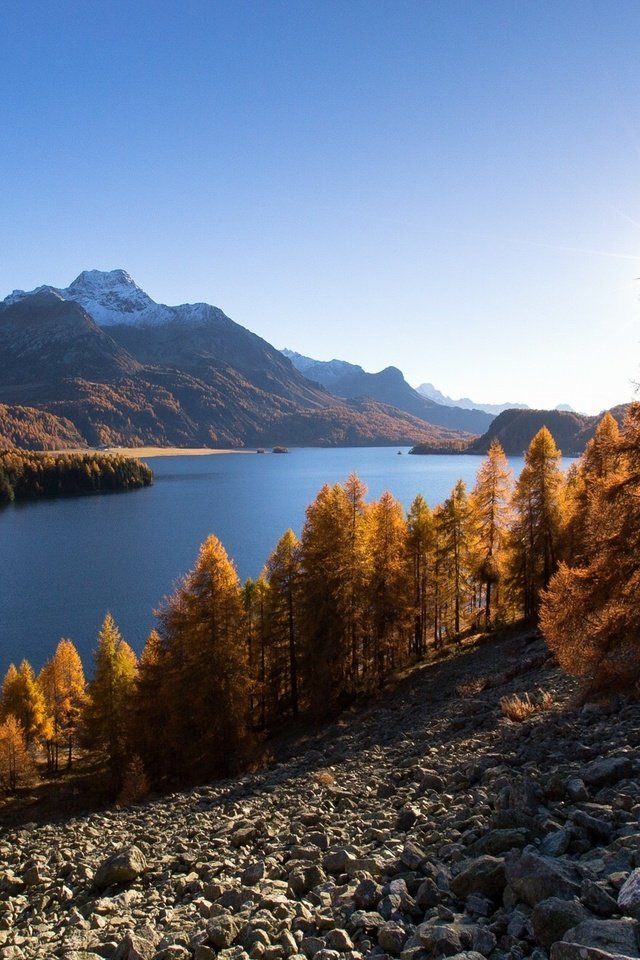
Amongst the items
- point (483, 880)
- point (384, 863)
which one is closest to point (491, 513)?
point (384, 863)

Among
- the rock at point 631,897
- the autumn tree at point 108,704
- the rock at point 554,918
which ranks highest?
the rock at point 631,897

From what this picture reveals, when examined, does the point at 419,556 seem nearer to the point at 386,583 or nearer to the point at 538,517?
the point at 386,583

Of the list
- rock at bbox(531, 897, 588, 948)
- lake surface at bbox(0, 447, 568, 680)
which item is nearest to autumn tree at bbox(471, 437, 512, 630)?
lake surface at bbox(0, 447, 568, 680)

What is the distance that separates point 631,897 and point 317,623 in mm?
26328

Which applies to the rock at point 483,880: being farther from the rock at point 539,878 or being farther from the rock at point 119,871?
the rock at point 119,871

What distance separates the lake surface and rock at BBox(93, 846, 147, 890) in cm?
4251

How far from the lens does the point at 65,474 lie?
176 meters

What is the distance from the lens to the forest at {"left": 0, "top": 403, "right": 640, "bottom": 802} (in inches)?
1078

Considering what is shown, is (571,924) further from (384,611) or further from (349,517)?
(384,611)

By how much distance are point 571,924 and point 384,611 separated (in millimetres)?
28273

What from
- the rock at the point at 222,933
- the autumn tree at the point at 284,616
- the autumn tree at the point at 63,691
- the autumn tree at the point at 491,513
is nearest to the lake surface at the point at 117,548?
the autumn tree at the point at 63,691

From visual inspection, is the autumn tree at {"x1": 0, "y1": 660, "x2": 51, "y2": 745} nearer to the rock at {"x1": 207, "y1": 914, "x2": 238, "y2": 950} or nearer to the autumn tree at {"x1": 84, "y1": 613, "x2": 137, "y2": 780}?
the autumn tree at {"x1": 84, "y1": 613, "x2": 137, "y2": 780}

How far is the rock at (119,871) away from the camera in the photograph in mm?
10617

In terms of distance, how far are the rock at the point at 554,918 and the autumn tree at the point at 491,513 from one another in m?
33.6
